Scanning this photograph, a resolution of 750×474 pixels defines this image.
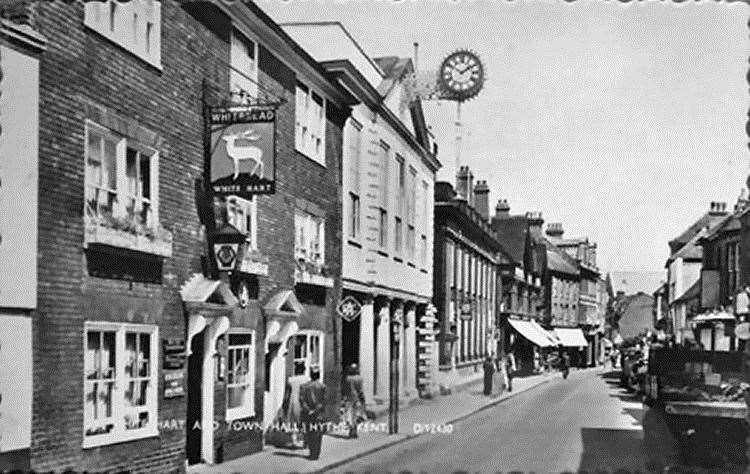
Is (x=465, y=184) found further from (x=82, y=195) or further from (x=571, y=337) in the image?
(x=571, y=337)

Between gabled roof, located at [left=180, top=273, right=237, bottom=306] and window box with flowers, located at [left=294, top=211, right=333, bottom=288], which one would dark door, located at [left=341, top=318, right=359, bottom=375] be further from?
gabled roof, located at [left=180, top=273, right=237, bottom=306]

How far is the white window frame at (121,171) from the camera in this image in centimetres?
422

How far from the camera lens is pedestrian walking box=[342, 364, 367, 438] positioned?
4547 millimetres

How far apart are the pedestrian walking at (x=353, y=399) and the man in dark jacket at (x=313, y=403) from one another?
0.13 meters

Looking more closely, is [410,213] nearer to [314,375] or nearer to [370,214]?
[370,214]

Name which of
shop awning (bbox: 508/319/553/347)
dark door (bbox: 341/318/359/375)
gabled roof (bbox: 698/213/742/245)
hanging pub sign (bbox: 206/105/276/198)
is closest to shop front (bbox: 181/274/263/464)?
dark door (bbox: 341/318/359/375)

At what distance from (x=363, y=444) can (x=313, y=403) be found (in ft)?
1.14

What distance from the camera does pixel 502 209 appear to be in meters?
4.53

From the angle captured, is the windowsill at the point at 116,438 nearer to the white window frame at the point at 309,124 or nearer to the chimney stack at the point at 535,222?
the white window frame at the point at 309,124

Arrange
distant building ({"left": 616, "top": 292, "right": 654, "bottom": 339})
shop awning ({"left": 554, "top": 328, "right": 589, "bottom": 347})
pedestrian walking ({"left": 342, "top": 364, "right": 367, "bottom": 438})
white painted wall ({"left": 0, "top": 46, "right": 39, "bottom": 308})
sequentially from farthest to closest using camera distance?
shop awning ({"left": 554, "top": 328, "right": 589, "bottom": 347})
distant building ({"left": 616, "top": 292, "right": 654, "bottom": 339})
pedestrian walking ({"left": 342, "top": 364, "right": 367, "bottom": 438})
white painted wall ({"left": 0, "top": 46, "right": 39, "bottom": 308})

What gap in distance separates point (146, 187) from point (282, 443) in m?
1.59

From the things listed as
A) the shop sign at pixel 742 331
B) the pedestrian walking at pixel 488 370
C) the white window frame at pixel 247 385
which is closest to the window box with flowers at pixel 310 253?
the white window frame at pixel 247 385

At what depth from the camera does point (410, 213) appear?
15.5 feet

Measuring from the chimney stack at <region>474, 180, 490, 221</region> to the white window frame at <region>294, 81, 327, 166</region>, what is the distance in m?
0.84
